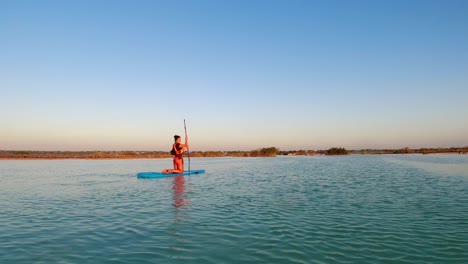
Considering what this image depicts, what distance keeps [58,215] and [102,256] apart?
617cm

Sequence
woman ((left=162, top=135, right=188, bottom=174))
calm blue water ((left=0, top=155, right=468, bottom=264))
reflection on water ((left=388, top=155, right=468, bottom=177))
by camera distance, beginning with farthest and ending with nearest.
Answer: reflection on water ((left=388, top=155, right=468, bottom=177))
woman ((left=162, top=135, right=188, bottom=174))
calm blue water ((left=0, top=155, right=468, bottom=264))

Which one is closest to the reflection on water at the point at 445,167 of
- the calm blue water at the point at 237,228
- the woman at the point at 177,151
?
the calm blue water at the point at 237,228

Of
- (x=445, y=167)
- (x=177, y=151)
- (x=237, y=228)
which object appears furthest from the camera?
(x=445, y=167)

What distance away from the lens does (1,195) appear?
18922 millimetres

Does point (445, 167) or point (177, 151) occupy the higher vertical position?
point (177, 151)

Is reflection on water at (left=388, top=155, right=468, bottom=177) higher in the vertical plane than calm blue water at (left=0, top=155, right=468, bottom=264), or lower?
higher

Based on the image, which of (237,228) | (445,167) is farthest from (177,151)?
(445,167)

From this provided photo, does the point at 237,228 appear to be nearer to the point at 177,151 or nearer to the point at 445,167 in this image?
the point at 177,151

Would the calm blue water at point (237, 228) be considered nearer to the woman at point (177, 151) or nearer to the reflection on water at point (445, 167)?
the woman at point (177, 151)

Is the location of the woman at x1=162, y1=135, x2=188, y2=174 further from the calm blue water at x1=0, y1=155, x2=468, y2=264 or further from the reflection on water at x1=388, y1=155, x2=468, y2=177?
the reflection on water at x1=388, y1=155, x2=468, y2=177

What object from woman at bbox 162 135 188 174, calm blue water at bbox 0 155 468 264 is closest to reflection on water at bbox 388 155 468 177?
calm blue water at bbox 0 155 468 264

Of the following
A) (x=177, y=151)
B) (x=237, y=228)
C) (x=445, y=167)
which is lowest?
(x=237, y=228)

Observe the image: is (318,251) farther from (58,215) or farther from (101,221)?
(58,215)

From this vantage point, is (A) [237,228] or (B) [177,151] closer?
(A) [237,228]
